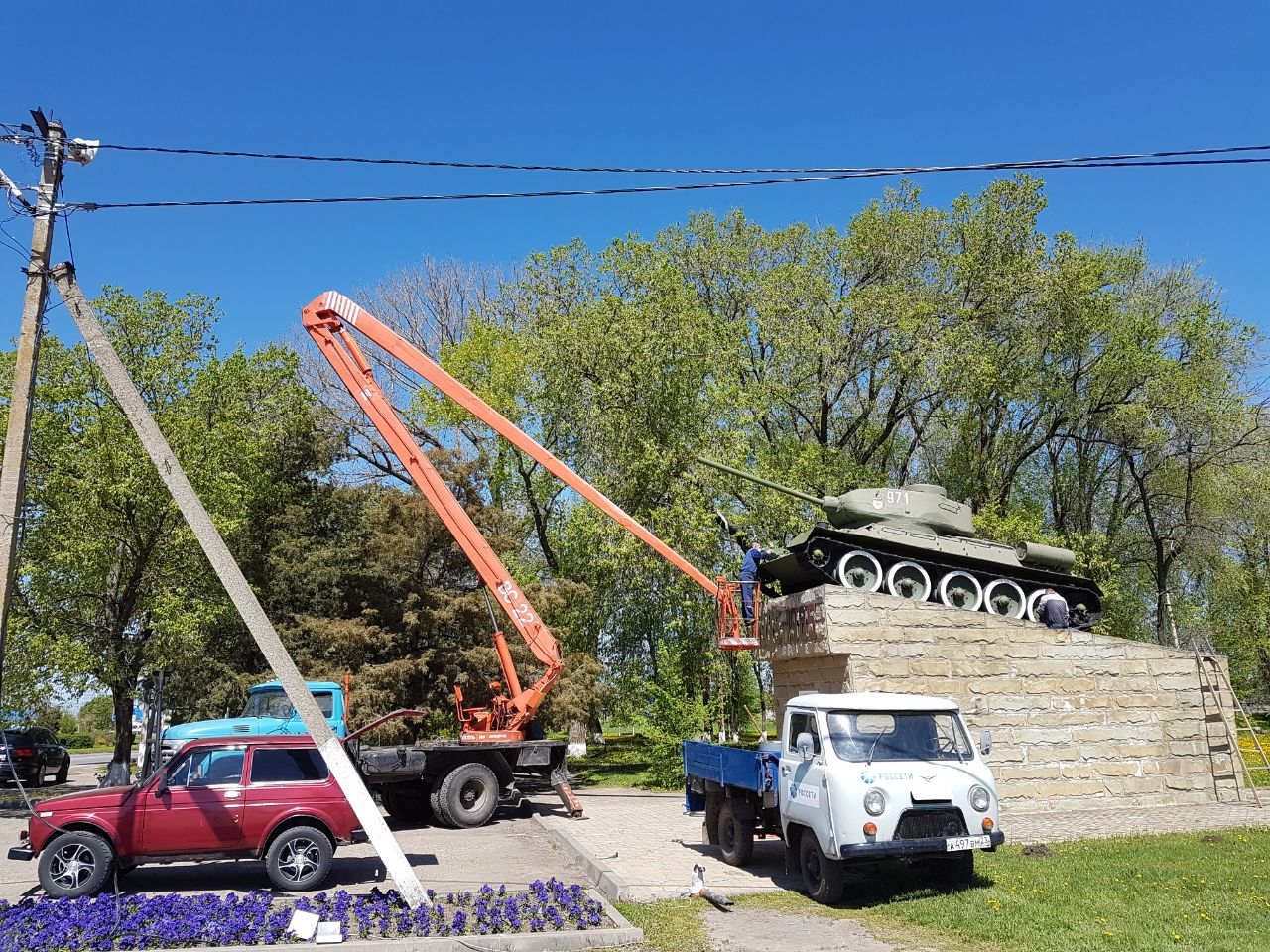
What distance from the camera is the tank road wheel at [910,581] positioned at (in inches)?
717

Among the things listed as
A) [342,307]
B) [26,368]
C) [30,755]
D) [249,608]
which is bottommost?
[30,755]

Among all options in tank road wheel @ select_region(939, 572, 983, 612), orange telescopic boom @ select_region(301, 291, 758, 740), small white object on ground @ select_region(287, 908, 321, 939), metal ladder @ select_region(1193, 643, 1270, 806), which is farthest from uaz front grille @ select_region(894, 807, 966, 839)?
metal ladder @ select_region(1193, 643, 1270, 806)

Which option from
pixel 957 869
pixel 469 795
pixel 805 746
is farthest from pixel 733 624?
pixel 957 869

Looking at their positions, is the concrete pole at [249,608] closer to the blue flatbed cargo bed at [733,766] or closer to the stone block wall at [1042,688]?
the blue flatbed cargo bed at [733,766]

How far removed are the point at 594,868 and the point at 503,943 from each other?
3.54m

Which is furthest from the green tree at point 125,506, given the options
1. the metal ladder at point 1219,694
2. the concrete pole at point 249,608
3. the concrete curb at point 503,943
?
the metal ladder at point 1219,694

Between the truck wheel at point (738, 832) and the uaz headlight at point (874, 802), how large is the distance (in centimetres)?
255

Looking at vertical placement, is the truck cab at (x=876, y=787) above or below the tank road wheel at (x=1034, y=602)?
below

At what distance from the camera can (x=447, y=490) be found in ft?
56.7

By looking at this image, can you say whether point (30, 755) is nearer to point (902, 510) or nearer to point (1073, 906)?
point (902, 510)

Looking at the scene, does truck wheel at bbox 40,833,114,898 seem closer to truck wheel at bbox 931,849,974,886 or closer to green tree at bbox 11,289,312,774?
truck wheel at bbox 931,849,974,886

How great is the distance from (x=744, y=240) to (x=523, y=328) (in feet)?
25.4

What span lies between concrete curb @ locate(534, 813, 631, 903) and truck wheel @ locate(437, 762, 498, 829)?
133 cm

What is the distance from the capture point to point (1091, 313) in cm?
2922
